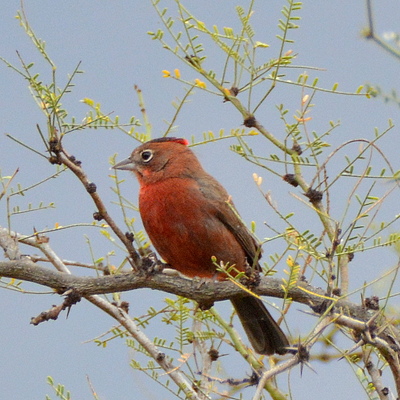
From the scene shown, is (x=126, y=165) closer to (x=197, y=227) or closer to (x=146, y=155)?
(x=146, y=155)

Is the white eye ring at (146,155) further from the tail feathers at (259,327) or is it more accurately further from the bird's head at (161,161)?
the tail feathers at (259,327)

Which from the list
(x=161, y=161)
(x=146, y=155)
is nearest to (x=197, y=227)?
(x=161, y=161)

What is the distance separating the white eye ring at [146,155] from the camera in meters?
6.04

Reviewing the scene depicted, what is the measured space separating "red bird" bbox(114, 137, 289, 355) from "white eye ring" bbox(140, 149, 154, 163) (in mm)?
23

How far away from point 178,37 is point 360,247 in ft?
5.32

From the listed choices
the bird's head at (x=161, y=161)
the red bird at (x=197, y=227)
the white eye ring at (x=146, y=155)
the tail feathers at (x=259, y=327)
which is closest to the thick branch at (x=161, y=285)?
the red bird at (x=197, y=227)

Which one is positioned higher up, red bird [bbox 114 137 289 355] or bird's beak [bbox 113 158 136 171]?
bird's beak [bbox 113 158 136 171]

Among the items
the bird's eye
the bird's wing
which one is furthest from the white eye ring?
the bird's wing

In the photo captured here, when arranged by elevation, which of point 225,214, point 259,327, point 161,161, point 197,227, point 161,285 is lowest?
point 161,285

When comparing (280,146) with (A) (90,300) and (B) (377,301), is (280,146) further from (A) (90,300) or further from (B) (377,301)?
(A) (90,300)

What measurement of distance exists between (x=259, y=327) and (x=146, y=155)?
1.66 m

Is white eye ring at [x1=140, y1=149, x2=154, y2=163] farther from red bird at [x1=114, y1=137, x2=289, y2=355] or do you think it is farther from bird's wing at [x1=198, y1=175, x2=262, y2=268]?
bird's wing at [x1=198, y1=175, x2=262, y2=268]

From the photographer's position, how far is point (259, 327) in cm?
567

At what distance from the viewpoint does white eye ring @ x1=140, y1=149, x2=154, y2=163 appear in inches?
238
